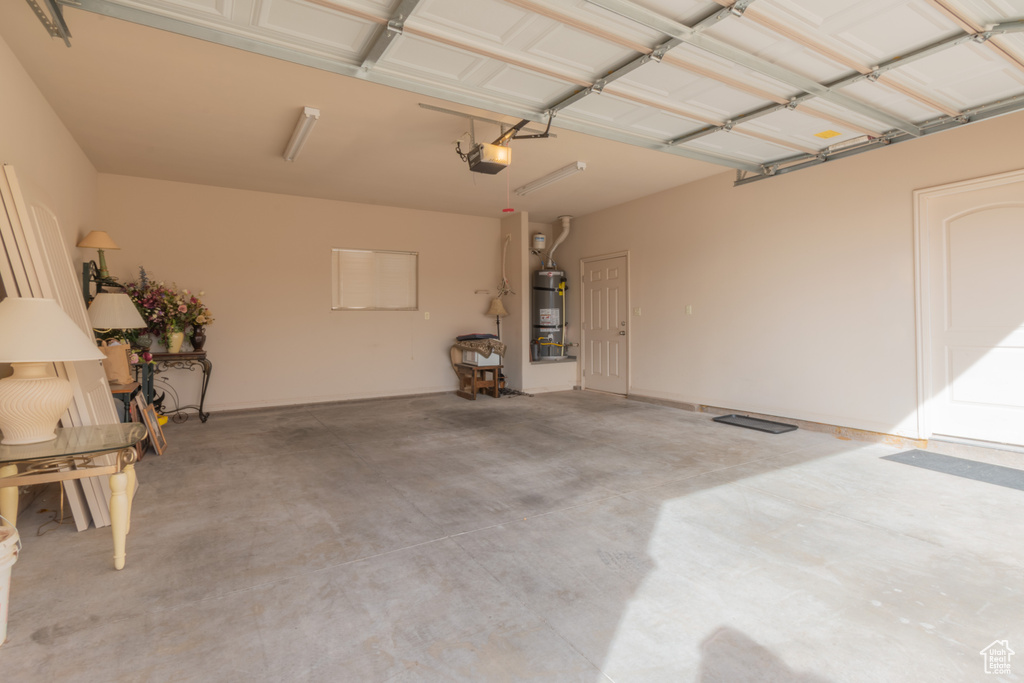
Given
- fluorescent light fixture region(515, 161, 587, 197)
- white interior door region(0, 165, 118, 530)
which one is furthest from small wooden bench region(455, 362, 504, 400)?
white interior door region(0, 165, 118, 530)

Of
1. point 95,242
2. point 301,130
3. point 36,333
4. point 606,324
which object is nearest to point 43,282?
point 36,333

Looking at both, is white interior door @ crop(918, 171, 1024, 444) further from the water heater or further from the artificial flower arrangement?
the artificial flower arrangement

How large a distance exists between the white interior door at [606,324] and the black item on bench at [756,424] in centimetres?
184

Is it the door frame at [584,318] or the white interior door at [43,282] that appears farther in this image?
the door frame at [584,318]

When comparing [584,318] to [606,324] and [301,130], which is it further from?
[301,130]

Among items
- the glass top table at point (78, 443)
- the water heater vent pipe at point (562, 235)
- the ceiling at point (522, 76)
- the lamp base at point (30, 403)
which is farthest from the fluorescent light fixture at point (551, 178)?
the lamp base at point (30, 403)

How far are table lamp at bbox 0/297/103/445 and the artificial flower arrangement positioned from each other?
11.1 feet

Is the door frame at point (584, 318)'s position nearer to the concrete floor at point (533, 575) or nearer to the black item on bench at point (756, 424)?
the black item on bench at point (756, 424)

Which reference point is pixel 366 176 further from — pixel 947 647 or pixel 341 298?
pixel 947 647

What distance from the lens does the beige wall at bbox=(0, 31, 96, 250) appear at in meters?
2.91

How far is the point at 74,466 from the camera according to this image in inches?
90.4

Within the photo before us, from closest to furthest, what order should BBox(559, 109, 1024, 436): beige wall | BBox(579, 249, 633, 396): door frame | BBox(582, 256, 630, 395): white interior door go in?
BBox(559, 109, 1024, 436): beige wall → BBox(579, 249, 633, 396): door frame → BBox(582, 256, 630, 395): white interior door

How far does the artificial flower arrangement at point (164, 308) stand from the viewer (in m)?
5.36

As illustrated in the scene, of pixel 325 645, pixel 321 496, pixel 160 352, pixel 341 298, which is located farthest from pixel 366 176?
pixel 325 645
